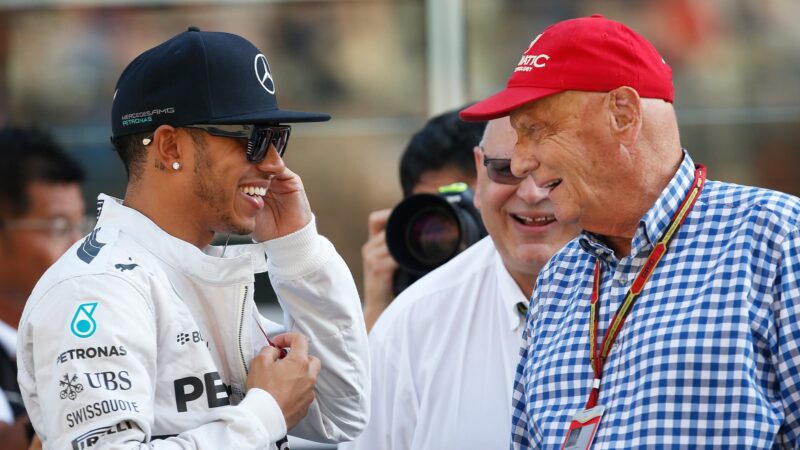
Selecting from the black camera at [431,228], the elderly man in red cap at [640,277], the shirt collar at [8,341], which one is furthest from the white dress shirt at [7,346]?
the elderly man in red cap at [640,277]

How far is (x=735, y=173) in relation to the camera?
5.91 meters

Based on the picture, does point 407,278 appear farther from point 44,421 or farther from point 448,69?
point 448,69

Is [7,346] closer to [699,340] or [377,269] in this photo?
[377,269]

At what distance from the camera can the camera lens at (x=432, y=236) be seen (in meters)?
3.67

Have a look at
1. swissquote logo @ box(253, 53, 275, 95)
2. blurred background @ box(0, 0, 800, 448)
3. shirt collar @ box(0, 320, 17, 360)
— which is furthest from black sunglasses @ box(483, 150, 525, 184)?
blurred background @ box(0, 0, 800, 448)

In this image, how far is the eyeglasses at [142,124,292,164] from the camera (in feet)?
8.26

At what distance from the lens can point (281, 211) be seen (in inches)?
113

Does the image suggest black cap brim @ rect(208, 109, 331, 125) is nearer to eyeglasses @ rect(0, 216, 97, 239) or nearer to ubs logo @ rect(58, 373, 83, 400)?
ubs logo @ rect(58, 373, 83, 400)

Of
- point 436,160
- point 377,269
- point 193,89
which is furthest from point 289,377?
point 436,160

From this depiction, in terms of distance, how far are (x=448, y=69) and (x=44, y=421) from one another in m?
3.98

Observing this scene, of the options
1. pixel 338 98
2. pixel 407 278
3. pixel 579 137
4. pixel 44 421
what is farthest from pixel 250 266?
pixel 338 98

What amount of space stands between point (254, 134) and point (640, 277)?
2.79 ft

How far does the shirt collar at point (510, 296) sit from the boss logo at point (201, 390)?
3.51ft

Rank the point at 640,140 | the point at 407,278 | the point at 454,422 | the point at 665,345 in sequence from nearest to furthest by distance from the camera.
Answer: the point at 665,345 < the point at 640,140 < the point at 454,422 < the point at 407,278
